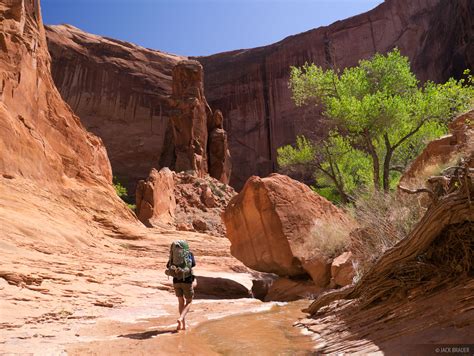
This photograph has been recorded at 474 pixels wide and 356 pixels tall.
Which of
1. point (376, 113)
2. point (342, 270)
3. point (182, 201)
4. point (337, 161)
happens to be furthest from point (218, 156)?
point (342, 270)

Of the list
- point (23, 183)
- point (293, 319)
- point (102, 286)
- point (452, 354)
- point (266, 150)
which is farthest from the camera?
point (266, 150)

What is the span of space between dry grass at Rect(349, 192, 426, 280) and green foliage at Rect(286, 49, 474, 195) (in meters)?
7.88

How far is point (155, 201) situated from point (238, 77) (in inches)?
1659

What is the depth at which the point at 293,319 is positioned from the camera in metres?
7.35

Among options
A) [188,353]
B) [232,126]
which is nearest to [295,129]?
[232,126]

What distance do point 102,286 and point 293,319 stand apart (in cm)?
447

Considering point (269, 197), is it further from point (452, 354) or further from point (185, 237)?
point (185, 237)

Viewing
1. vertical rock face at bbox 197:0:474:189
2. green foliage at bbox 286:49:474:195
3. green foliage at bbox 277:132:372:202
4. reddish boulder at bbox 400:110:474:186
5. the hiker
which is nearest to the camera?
the hiker

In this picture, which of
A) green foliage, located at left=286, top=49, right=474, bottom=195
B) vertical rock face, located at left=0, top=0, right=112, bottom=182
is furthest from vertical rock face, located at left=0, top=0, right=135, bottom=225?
green foliage, located at left=286, top=49, right=474, bottom=195

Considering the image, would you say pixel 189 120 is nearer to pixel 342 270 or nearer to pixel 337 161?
pixel 337 161

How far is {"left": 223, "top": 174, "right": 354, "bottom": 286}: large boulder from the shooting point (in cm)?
1077

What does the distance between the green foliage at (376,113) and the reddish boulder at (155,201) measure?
10.5 metres

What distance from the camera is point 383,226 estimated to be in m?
6.86

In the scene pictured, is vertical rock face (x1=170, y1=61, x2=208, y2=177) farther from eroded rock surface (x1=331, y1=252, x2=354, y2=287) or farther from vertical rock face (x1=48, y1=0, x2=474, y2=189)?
eroded rock surface (x1=331, y1=252, x2=354, y2=287)
